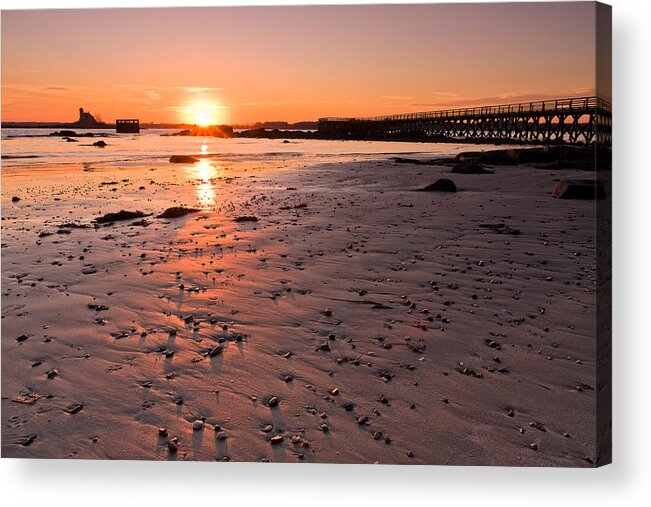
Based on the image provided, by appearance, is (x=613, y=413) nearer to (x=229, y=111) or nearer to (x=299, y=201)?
(x=229, y=111)

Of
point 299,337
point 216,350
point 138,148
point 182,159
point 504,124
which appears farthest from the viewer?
point 182,159

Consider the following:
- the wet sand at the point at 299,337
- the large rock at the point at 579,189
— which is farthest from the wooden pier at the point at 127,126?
the large rock at the point at 579,189

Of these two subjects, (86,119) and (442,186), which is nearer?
(86,119)

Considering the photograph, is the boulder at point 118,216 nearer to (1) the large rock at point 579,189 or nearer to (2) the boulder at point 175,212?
(2) the boulder at point 175,212

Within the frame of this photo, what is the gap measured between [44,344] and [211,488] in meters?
2.13

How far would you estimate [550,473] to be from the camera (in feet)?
15.4

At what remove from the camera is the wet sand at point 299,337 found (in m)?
4.41

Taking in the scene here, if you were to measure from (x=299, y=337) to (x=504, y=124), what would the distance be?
5.17 meters

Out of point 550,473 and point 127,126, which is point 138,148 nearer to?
point 127,126

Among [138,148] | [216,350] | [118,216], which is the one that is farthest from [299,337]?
[138,148]

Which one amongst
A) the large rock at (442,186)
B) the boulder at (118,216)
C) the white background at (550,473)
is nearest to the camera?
the white background at (550,473)

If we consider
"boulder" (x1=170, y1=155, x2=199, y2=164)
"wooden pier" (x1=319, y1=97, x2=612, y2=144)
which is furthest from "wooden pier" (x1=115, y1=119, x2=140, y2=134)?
"boulder" (x1=170, y1=155, x2=199, y2=164)

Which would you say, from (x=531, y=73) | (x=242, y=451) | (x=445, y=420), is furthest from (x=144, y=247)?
(x=531, y=73)

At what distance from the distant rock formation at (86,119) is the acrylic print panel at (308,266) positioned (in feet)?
0.13
